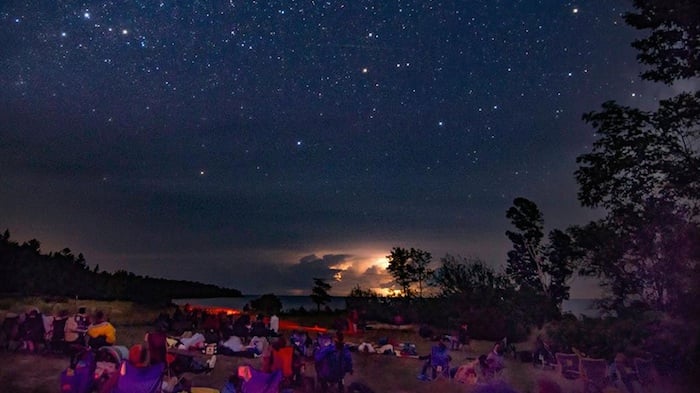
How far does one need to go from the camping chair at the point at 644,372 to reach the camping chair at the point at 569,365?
1426 mm

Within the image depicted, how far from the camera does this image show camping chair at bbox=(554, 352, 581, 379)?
15938 mm

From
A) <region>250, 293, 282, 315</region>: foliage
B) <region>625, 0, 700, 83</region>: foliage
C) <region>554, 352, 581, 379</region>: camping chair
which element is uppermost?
<region>625, 0, 700, 83</region>: foliage

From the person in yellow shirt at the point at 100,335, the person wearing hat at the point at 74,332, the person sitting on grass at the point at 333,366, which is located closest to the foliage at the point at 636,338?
the person sitting on grass at the point at 333,366

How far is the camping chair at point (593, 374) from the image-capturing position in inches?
563

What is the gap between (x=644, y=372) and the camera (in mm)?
14859

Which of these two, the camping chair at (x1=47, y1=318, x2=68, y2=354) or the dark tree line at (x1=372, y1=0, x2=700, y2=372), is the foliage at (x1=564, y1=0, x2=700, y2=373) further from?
the camping chair at (x1=47, y1=318, x2=68, y2=354)

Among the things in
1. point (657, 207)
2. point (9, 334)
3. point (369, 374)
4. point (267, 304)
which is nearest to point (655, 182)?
point (657, 207)

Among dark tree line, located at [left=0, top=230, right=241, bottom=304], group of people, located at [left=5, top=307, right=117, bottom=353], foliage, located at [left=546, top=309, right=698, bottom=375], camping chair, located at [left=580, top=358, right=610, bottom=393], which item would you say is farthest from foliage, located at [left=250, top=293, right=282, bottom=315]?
camping chair, located at [left=580, top=358, right=610, bottom=393]

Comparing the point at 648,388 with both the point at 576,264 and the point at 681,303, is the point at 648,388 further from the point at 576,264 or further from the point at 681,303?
the point at 576,264

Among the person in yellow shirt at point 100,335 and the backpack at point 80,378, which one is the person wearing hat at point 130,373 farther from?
the person in yellow shirt at point 100,335

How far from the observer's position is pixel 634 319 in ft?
66.4

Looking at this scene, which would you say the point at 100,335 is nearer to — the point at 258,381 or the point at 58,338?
the point at 58,338

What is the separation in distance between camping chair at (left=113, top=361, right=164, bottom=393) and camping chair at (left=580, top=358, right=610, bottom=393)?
10419mm

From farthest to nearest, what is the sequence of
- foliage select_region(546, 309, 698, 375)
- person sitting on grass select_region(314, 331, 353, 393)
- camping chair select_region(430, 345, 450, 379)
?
camping chair select_region(430, 345, 450, 379), foliage select_region(546, 309, 698, 375), person sitting on grass select_region(314, 331, 353, 393)
